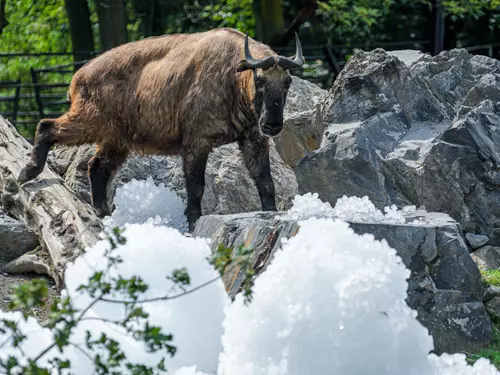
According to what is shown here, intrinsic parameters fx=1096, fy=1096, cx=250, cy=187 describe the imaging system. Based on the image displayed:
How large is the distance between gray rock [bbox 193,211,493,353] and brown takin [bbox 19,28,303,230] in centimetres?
242

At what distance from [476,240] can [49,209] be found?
335 cm

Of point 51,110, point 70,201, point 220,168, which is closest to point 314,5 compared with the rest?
point 51,110

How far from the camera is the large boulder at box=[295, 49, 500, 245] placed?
8.19 meters

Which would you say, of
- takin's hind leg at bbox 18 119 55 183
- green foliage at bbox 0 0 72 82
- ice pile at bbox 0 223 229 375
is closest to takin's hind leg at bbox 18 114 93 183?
takin's hind leg at bbox 18 119 55 183

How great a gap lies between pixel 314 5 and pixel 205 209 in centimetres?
1138

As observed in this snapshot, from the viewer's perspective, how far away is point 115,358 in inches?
146

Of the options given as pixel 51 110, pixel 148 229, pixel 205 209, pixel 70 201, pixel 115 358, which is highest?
pixel 115 358

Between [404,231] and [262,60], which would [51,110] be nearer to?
[262,60]

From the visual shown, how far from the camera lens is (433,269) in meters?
6.43

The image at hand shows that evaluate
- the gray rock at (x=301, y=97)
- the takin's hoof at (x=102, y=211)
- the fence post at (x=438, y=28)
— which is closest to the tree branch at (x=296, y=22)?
the fence post at (x=438, y=28)

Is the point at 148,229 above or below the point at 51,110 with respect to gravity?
above

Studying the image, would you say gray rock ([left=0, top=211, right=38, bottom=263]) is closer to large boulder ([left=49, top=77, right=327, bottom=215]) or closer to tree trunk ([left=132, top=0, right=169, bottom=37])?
large boulder ([left=49, top=77, right=327, bottom=215])

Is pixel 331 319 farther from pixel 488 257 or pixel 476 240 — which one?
pixel 476 240

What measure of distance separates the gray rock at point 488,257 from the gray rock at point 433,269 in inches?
51.3
